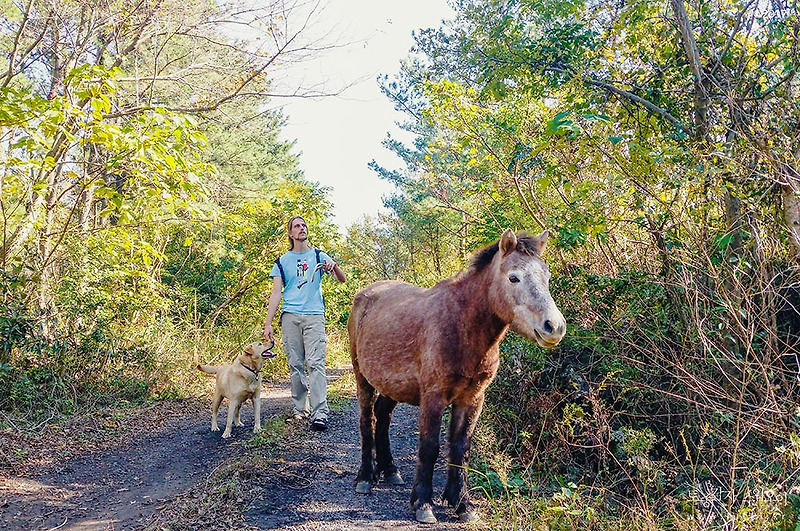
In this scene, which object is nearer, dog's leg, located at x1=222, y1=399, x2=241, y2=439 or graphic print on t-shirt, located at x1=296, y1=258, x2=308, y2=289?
dog's leg, located at x1=222, y1=399, x2=241, y2=439

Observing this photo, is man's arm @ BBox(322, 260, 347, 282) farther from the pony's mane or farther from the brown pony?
the pony's mane

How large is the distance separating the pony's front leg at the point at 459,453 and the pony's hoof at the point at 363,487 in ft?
2.21

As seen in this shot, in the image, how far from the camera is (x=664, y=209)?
5.21 metres

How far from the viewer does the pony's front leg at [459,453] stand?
165 inches

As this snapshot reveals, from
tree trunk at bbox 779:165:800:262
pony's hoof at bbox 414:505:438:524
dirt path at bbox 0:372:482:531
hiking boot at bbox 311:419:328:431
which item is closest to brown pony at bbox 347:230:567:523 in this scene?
pony's hoof at bbox 414:505:438:524

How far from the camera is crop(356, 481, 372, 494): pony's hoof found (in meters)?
4.64

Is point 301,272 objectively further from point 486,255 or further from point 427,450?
point 427,450

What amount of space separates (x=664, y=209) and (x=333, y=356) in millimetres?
11570

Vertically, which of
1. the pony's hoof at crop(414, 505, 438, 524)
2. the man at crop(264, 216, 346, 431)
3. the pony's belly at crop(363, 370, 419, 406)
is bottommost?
the pony's hoof at crop(414, 505, 438, 524)

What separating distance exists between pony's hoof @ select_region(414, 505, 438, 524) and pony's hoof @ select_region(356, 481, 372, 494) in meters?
0.69

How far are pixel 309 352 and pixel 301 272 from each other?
3.12 ft

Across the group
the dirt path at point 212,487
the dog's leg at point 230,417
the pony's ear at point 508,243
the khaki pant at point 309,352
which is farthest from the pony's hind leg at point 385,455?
the dog's leg at point 230,417

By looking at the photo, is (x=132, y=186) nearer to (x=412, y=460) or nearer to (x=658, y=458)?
(x=412, y=460)

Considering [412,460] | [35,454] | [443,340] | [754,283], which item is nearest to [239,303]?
[35,454]
